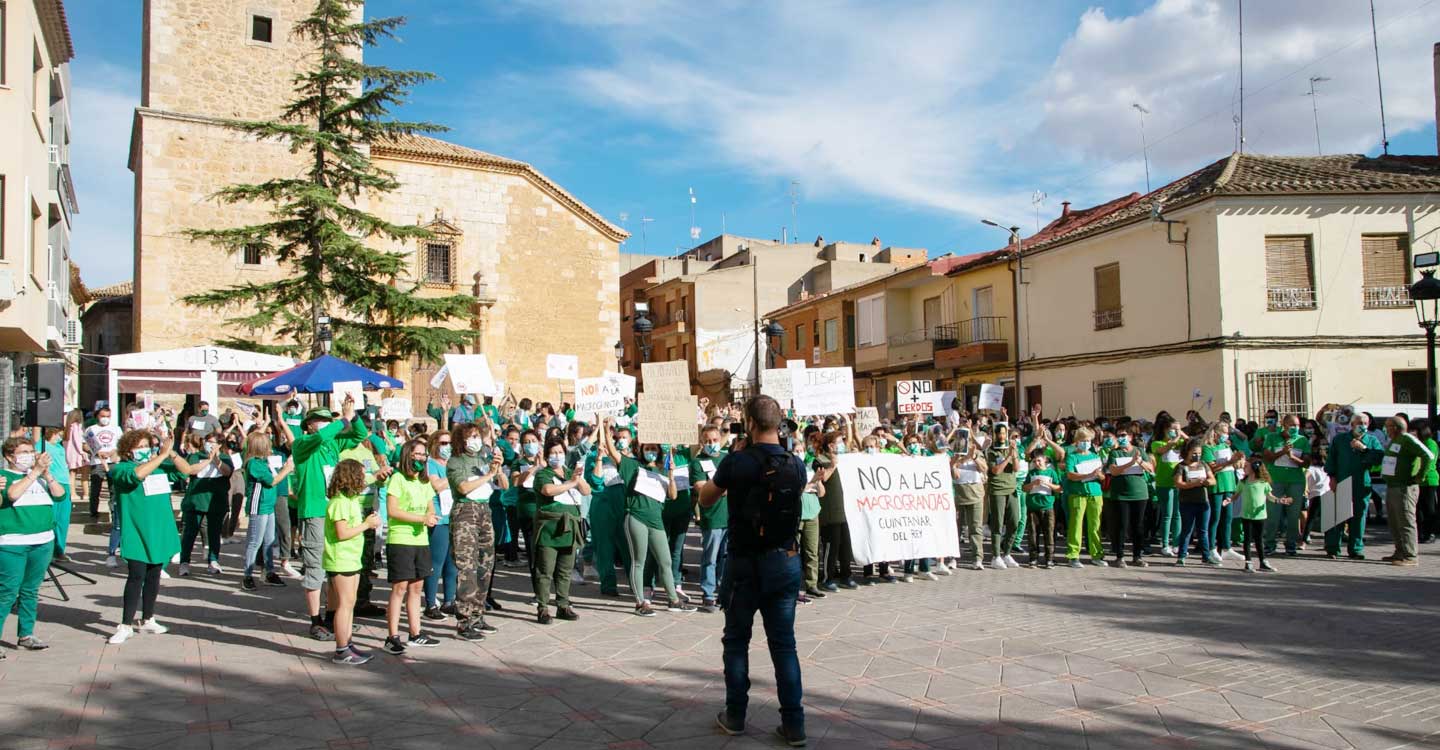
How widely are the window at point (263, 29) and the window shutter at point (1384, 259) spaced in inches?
1195

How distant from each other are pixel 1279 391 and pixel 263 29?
1173 inches

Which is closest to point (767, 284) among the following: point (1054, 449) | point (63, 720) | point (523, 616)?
point (1054, 449)

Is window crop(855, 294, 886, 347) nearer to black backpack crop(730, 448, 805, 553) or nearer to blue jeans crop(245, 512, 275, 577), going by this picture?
blue jeans crop(245, 512, 275, 577)

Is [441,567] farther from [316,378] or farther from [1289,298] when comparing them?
[1289,298]

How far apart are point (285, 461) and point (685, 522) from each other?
4542 millimetres

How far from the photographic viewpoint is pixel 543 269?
36.2m

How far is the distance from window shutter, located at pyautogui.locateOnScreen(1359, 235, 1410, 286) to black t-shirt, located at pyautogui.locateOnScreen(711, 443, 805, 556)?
24.4 metres

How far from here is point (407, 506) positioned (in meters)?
7.55

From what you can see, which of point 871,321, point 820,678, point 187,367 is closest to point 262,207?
point 187,367

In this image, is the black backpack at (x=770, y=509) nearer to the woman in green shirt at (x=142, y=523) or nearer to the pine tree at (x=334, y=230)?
the woman in green shirt at (x=142, y=523)

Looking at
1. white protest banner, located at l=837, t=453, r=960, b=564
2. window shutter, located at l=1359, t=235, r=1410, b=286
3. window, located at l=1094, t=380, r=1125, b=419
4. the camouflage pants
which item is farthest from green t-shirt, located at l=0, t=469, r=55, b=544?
window shutter, located at l=1359, t=235, r=1410, b=286

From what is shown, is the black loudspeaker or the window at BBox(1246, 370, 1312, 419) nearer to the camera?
the black loudspeaker

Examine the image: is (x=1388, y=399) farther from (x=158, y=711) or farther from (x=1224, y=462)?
(x=158, y=711)

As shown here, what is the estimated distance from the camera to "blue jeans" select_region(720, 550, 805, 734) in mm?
5320
